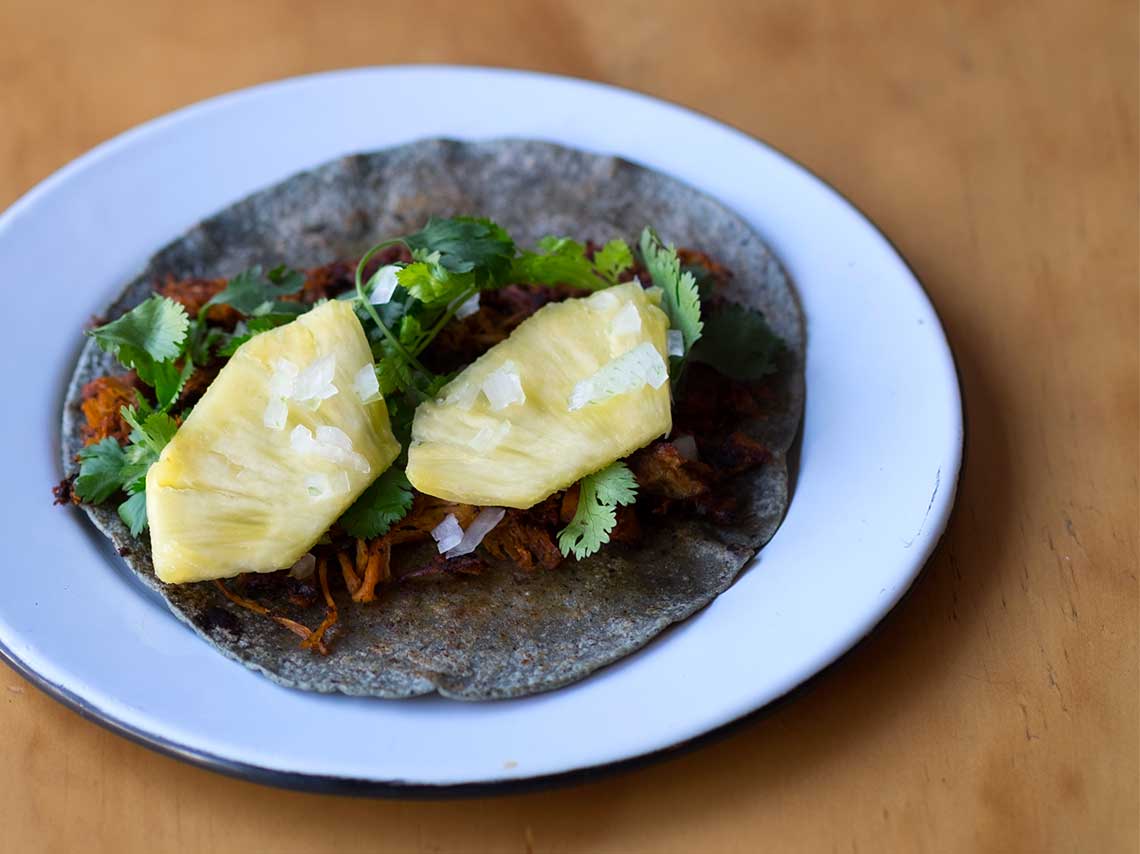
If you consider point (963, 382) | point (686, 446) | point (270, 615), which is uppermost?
point (270, 615)

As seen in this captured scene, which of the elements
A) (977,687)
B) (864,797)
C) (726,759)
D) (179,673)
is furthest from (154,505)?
(977,687)

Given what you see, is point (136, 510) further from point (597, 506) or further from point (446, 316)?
point (597, 506)

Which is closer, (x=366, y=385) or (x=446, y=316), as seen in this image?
(x=366, y=385)

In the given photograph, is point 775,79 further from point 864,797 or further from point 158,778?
point 158,778

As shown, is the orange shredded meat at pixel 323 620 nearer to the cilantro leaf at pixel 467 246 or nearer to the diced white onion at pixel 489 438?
the diced white onion at pixel 489 438

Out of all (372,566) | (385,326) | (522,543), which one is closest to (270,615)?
(372,566)

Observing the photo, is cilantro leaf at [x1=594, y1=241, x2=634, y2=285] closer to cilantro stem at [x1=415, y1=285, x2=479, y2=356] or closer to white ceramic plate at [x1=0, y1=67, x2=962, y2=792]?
cilantro stem at [x1=415, y1=285, x2=479, y2=356]

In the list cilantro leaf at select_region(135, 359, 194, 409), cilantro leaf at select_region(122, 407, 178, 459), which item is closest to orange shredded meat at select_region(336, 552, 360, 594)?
cilantro leaf at select_region(122, 407, 178, 459)
